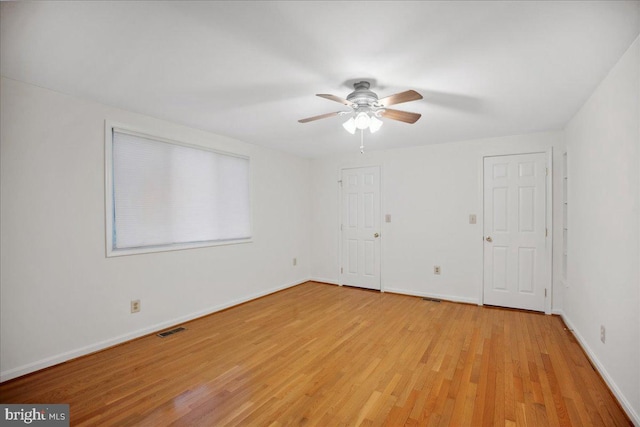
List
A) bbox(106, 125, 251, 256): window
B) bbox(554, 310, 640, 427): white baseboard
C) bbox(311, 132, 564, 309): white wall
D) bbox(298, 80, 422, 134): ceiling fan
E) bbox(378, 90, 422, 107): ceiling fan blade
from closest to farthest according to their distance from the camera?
bbox(554, 310, 640, 427): white baseboard
bbox(378, 90, 422, 107): ceiling fan blade
bbox(298, 80, 422, 134): ceiling fan
bbox(106, 125, 251, 256): window
bbox(311, 132, 564, 309): white wall

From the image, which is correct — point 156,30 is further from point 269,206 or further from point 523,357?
point 523,357

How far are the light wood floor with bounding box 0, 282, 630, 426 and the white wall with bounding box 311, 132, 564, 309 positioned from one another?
96 centimetres

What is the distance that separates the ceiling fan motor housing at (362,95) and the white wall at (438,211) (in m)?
1.98

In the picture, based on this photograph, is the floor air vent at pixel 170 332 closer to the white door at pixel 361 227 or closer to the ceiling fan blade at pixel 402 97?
the white door at pixel 361 227

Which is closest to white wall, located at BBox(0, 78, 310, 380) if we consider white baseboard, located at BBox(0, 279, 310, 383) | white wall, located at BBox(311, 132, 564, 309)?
white baseboard, located at BBox(0, 279, 310, 383)

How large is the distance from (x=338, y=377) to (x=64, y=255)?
256 centimetres

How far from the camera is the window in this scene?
2.98m

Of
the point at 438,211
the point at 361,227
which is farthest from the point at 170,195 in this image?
the point at 438,211

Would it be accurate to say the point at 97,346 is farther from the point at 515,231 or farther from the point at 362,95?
the point at 515,231

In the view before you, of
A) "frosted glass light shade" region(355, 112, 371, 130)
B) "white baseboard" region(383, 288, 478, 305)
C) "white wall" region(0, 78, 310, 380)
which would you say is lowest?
"white baseboard" region(383, 288, 478, 305)

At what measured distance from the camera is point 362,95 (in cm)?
233

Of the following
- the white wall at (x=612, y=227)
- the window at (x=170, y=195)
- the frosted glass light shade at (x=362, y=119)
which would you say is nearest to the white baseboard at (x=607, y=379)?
the white wall at (x=612, y=227)

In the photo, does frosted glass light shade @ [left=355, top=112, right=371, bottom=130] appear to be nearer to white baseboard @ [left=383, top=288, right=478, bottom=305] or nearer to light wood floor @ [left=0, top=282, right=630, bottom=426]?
light wood floor @ [left=0, top=282, right=630, bottom=426]

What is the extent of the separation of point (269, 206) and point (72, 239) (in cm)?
265
